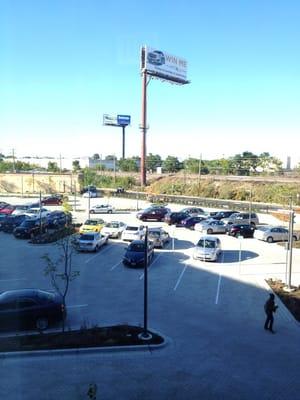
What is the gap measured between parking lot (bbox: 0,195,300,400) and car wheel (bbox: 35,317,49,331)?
84 cm

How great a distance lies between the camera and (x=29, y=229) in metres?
30.0

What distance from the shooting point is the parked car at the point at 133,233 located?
2815 cm

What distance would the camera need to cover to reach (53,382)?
958cm

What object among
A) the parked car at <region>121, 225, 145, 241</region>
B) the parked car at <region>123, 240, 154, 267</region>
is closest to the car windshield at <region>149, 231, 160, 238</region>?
the parked car at <region>121, 225, 145, 241</region>

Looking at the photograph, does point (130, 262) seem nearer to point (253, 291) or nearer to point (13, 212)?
point (253, 291)

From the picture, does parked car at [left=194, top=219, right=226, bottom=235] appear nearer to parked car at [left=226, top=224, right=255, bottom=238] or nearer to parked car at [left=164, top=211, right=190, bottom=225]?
parked car at [left=226, top=224, right=255, bottom=238]

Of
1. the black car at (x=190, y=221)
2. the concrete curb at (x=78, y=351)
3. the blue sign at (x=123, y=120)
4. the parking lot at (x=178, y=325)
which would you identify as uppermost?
the blue sign at (x=123, y=120)

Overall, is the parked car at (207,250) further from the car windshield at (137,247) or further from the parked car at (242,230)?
the parked car at (242,230)

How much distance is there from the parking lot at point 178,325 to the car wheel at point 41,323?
Answer: 2.75ft

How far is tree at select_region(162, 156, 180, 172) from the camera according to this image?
359 feet

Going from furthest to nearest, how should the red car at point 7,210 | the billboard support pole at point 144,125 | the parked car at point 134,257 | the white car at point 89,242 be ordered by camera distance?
the billboard support pole at point 144,125
the red car at point 7,210
the white car at point 89,242
the parked car at point 134,257

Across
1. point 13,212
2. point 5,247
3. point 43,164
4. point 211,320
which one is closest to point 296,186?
point 13,212

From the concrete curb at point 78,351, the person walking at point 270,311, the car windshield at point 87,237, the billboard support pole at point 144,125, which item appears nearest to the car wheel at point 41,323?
the concrete curb at point 78,351

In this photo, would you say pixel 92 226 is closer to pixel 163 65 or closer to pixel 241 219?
pixel 241 219
